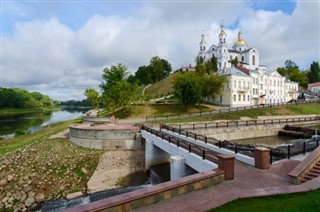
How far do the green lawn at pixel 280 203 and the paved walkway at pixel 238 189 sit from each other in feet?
1.03

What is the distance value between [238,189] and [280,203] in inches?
76.9

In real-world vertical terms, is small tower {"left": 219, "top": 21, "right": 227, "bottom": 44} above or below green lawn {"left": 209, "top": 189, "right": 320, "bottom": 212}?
above

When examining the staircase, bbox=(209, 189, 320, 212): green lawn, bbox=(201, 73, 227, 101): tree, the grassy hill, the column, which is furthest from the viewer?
the grassy hill

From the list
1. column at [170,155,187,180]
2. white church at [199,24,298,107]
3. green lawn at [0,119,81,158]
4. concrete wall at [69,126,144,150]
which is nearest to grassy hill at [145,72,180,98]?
white church at [199,24,298,107]

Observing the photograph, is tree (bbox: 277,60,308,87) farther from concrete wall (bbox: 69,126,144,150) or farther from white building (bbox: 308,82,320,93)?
concrete wall (bbox: 69,126,144,150)

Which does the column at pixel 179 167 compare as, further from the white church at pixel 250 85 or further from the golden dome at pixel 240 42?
the golden dome at pixel 240 42

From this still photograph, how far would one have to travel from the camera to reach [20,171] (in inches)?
738

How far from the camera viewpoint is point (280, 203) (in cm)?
723

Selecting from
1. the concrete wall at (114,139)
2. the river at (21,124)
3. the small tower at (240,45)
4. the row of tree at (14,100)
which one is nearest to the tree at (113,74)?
the river at (21,124)

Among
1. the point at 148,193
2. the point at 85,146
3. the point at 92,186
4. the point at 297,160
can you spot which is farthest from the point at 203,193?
the point at 85,146

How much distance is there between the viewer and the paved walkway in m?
7.70

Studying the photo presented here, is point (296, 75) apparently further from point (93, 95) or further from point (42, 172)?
point (42, 172)

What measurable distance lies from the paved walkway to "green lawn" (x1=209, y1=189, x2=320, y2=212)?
315 mm

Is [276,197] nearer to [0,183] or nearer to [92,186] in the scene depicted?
[92,186]
